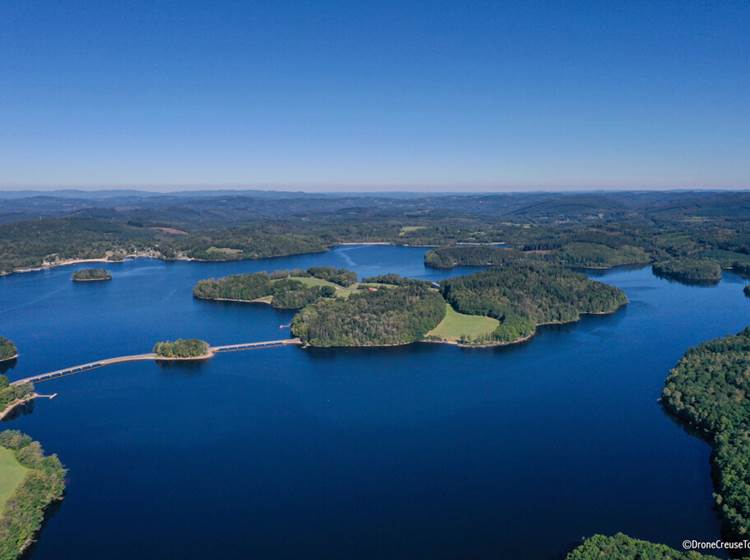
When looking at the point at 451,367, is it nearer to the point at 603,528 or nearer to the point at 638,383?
the point at 638,383

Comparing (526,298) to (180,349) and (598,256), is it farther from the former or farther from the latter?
(598,256)

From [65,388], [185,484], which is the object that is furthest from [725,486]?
[65,388]

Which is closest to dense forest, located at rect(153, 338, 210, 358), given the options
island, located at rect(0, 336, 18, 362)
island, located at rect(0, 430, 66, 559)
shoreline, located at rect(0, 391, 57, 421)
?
shoreline, located at rect(0, 391, 57, 421)

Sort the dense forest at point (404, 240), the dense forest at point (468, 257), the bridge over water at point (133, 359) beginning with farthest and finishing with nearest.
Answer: the dense forest at point (404, 240) < the dense forest at point (468, 257) < the bridge over water at point (133, 359)

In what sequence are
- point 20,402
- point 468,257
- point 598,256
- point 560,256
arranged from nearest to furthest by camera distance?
point 20,402 < point 598,256 < point 560,256 < point 468,257

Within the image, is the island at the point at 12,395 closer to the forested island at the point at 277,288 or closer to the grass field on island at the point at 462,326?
the forested island at the point at 277,288

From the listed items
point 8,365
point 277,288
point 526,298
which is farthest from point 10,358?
point 526,298

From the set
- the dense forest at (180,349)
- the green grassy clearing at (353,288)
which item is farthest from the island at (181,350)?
the green grassy clearing at (353,288)
